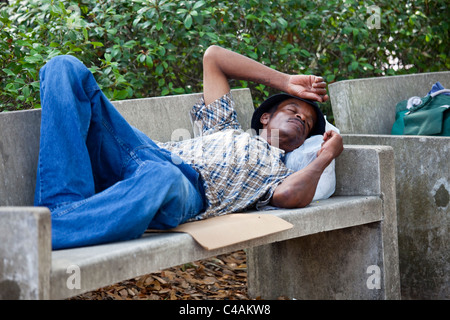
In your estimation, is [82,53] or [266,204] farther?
[82,53]

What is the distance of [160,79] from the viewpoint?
462 centimetres

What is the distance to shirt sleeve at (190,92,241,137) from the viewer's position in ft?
12.1

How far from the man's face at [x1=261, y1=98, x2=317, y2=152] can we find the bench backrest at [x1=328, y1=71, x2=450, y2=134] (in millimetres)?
703

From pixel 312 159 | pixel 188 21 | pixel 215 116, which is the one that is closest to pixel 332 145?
pixel 312 159

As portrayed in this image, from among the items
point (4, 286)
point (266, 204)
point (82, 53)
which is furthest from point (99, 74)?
point (4, 286)

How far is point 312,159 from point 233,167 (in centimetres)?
49

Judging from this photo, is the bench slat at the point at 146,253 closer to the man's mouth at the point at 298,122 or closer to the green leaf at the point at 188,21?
the man's mouth at the point at 298,122

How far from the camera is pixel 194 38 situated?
4758 millimetres

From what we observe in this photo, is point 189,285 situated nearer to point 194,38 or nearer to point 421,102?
point 194,38

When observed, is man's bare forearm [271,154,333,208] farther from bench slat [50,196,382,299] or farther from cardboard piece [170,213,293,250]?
cardboard piece [170,213,293,250]

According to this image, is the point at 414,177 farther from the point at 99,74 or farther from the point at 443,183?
the point at 99,74

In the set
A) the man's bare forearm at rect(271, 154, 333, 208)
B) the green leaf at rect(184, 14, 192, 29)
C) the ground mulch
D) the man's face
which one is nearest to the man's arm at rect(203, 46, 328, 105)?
the man's face

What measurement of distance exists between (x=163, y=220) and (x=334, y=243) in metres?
1.29
